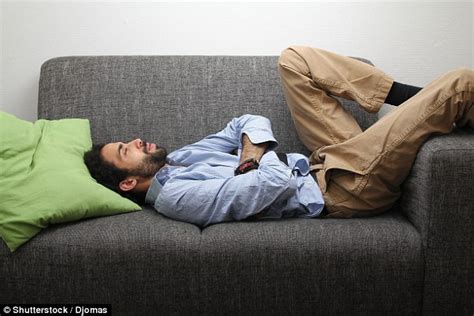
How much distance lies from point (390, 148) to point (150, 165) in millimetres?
793

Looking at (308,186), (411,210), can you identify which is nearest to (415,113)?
(411,210)

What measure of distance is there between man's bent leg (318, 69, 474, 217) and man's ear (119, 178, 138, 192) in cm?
63

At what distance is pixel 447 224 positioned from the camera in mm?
1414

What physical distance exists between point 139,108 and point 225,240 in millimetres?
800

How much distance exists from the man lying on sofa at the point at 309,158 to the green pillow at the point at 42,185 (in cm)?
11

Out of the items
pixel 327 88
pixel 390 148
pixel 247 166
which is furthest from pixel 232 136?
pixel 390 148

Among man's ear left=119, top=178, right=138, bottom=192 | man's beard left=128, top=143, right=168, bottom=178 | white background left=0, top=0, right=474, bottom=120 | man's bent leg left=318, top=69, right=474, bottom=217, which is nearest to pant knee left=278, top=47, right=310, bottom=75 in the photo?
man's bent leg left=318, top=69, right=474, bottom=217

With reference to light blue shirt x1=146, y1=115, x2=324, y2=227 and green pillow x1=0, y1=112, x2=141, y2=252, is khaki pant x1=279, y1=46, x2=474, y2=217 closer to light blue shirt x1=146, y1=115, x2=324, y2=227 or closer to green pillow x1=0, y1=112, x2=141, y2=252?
light blue shirt x1=146, y1=115, x2=324, y2=227

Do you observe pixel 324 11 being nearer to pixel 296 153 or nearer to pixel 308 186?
pixel 296 153

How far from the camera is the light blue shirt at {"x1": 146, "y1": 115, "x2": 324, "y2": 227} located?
1.53m

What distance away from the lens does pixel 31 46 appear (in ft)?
7.42

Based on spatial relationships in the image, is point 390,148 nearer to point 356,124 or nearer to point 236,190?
point 356,124

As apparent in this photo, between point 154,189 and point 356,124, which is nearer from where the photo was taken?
point 154,189

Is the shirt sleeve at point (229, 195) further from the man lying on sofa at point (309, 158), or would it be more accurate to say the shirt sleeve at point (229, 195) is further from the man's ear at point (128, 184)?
the man's ear at point (128, 184)
